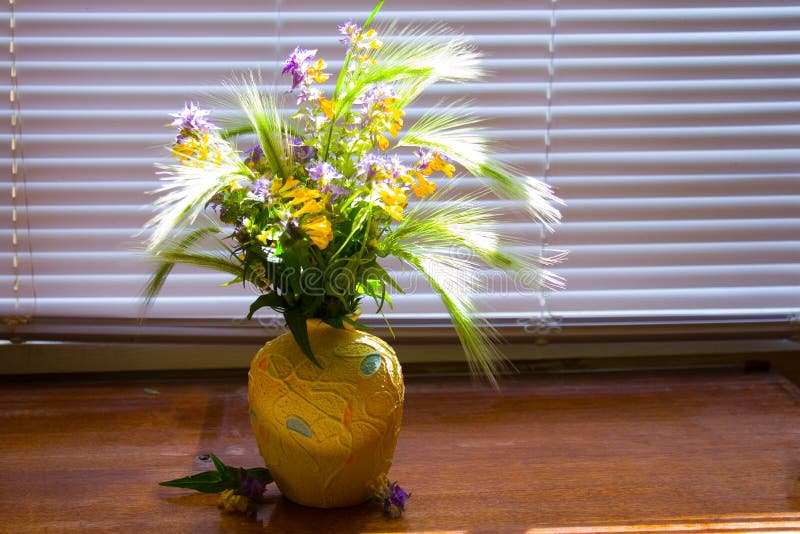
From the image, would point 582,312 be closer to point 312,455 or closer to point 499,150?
point 499,150

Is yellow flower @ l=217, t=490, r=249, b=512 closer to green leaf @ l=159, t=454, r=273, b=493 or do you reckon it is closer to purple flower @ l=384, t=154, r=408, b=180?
green leaf @ l=159, t=454, r=273, b=493

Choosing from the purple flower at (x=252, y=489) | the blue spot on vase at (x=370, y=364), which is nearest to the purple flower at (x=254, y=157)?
the blue spot on vase at (x=370, y=364)

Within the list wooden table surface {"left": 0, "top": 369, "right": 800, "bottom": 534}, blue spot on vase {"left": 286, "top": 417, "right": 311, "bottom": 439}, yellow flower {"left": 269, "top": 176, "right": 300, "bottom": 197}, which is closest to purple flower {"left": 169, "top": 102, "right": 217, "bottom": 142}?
yellow flower {"left": 269, "top": 176, "right": 300, "bottom": 197}

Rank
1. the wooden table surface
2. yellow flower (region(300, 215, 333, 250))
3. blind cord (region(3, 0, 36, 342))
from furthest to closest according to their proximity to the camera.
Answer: blind cord (region(3, 0, 36, 342))
the wooden table surface
yellow flower (region(300, 215, 333, 250))

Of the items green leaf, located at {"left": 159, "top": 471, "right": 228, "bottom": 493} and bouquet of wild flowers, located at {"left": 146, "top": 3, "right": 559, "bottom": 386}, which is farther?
green leaf, located at {"left": 159, "top": 471, "right": 228, "bottom": 493}

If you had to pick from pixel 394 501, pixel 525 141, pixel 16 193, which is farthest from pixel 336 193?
pixel 16 193

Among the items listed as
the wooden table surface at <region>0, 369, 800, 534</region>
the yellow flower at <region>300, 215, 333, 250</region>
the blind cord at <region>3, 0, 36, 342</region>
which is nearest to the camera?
the yellow flower at <region>300, 215, 333, 250</region>

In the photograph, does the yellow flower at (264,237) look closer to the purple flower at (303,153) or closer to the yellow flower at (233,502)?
the purple flower at (303,153)

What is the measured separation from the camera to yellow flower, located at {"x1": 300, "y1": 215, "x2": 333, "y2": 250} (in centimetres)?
88

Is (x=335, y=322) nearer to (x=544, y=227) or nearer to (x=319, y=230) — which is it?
(x=319, y=230)

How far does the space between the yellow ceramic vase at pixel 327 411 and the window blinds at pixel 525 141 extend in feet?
1.44

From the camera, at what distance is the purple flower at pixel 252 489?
3.38 ft

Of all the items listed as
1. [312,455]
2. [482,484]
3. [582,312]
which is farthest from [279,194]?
[582,312]

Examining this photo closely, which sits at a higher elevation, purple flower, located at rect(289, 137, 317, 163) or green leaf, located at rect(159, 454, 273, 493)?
purple flower, located at rect(289, 137, 317, 163)
